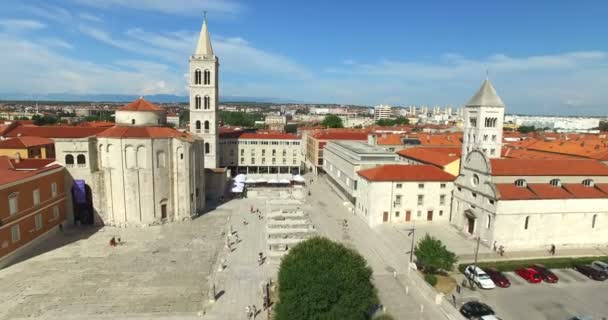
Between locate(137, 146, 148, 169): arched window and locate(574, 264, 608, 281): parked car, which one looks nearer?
locate(574, 264, 608, 281): parked car

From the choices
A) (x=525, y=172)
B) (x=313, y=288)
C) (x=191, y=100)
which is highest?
(x=191, y=100)

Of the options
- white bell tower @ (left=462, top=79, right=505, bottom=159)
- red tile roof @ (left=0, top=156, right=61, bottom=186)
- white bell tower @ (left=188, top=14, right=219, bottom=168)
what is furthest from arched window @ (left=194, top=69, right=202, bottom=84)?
white bell tower @ (left=462, top=79, right=505, bottom=159)

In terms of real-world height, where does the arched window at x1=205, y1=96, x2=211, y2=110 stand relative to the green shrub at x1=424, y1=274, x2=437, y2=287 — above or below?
above

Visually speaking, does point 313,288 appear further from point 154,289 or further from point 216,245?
point 216,245

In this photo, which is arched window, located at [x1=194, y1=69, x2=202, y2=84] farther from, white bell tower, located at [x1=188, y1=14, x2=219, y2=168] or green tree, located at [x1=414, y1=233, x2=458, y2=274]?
green tree, located at [x1=414, y1=233, x2=458, y2=274]

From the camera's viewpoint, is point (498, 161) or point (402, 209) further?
point (402, 209)

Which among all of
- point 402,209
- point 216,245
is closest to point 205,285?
point 216,245
